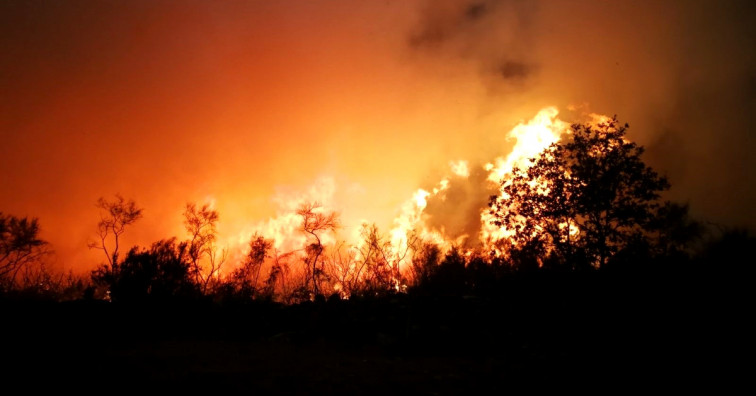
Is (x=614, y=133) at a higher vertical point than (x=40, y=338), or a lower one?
higher

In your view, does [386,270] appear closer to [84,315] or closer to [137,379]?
[84,315]

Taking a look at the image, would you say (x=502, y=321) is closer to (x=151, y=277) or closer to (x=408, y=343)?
(x=408, y=343)

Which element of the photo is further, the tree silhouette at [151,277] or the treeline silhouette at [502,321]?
the tree silhouette at [151,277]

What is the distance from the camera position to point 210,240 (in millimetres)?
31734

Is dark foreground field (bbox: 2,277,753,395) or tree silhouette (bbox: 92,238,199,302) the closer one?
dark foreground field (bbox: 2,277,753,395)

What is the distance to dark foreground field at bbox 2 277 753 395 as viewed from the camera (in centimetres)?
624

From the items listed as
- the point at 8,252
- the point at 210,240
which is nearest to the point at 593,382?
the point at 210,240

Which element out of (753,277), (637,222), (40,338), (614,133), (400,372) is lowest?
(400,372)

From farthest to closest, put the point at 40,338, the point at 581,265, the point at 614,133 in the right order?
1. the point at 614,133
2. the point at 581,265
3. the point at 40,338

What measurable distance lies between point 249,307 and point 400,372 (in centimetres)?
836

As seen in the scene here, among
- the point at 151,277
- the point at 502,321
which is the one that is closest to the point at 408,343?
the point at 502,321

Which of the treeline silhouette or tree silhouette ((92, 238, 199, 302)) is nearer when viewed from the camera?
the treeline silhouette

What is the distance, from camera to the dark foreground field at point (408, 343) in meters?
6.24

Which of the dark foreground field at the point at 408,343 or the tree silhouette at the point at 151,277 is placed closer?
the dark foreground field at the point at 408,343
